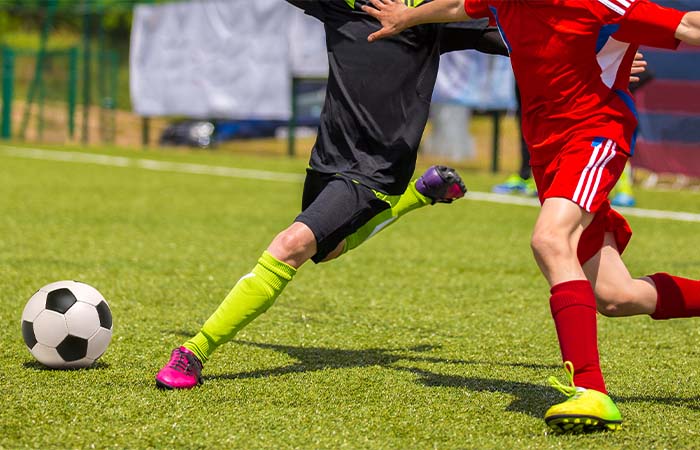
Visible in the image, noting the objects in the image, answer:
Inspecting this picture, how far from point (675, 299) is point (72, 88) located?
67.7ft

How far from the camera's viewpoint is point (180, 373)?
417 cm

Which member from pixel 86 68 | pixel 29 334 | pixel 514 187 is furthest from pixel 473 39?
pixel 86 68

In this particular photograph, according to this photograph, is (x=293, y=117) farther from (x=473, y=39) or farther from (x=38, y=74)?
(x=473, y=39)

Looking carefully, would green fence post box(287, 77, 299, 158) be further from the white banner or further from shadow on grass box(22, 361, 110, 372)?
shadow on grass box(22, 361, 110, 372)

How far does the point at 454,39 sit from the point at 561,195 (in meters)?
1.29

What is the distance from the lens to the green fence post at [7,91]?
23953 millimetres

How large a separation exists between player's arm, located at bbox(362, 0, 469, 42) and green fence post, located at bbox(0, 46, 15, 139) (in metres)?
20.7

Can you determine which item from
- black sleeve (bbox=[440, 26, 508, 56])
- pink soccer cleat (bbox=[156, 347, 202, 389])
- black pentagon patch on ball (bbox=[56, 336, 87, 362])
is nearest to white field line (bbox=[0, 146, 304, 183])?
black sleeve (bbox=[440, 26, 508, 56])

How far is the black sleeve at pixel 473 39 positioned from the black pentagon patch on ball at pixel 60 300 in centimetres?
186

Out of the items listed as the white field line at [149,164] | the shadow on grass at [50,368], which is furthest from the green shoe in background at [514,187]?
the shadow on grass at [50,368]

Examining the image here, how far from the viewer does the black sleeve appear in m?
4.71

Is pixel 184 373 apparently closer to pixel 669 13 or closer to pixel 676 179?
pixel 669 13

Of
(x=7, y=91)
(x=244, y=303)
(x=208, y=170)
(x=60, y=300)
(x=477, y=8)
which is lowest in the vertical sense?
(x=7, y=91)

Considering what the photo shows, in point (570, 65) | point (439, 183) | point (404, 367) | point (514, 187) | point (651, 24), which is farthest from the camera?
point (514, 187)
